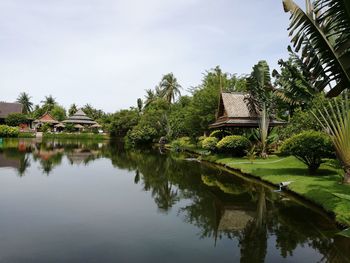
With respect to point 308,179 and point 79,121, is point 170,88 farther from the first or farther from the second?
point 308,179

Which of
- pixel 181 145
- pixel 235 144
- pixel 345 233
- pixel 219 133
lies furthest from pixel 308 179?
pixel 181 145

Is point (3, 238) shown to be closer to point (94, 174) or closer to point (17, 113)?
point (94, 174)

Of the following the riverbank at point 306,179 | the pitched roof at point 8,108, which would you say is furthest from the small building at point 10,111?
the riverbank at point 306,179

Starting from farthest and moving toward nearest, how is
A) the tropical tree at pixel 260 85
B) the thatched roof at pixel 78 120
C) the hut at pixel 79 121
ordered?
1. the thatched roof at pixel 78 120
2. the hut at pixel 79 121
3. the tropical tree at pixel 260 85

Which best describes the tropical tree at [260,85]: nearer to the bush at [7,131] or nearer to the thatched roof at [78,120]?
the bush at [7,131]

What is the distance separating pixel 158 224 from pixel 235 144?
600 inches

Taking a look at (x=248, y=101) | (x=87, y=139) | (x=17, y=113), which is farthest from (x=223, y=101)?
(x=17, y=113)

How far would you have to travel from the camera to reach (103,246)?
715 cm

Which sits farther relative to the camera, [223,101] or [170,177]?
[223,101]

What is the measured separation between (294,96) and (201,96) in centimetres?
2012

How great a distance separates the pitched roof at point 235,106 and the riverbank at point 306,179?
14.8ft

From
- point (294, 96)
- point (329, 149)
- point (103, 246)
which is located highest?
point (294, 96)

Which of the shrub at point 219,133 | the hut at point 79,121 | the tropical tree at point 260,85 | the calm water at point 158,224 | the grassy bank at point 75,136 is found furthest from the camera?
the hut at point 79,121

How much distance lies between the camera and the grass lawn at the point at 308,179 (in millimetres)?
9642
